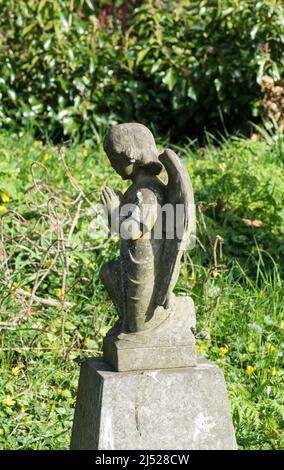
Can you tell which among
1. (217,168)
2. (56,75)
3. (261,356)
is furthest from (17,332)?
(56,75)

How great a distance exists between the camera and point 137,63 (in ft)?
27.1

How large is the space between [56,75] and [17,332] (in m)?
3.68

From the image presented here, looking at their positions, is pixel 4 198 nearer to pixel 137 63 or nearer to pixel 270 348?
pixel 270 348

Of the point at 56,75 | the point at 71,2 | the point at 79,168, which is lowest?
the point at 79,168

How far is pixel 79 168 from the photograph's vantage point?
7.01 meters

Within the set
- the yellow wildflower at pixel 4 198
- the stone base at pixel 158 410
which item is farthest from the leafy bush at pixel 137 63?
the stone base at pixel 158 410

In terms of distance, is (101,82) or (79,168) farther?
(101,82)

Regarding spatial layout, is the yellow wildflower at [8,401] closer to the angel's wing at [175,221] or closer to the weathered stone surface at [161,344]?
the weathered stone surface at [161,344]

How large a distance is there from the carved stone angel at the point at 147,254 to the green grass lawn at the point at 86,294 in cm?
107

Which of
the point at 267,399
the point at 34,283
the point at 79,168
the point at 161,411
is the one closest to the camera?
the point at 161,411

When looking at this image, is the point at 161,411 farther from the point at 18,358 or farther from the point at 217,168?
the point at 217,168

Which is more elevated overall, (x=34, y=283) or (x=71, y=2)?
(x=71, y=2)

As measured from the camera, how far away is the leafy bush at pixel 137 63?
8.09m

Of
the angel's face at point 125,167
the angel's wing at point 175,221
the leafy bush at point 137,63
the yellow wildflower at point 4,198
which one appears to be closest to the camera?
the angel's wing at point 175,221
